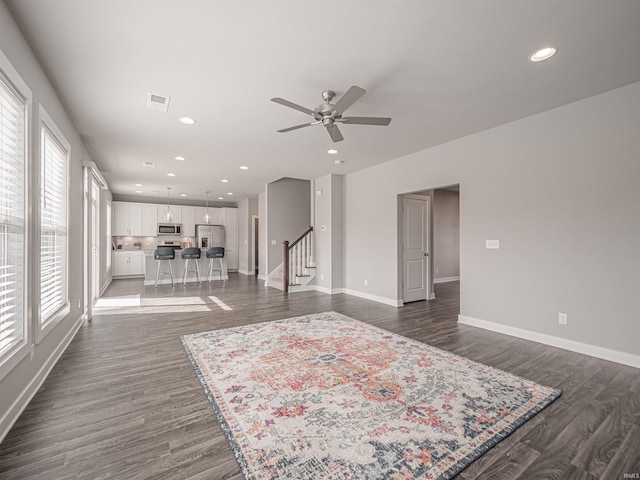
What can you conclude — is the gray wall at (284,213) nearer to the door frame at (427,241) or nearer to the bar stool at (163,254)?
the bar stool at (163,254)

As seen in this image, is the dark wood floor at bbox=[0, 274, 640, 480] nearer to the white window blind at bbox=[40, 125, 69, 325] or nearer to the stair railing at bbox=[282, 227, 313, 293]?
the white window blind at bbox=[40, 125, 69, 325]

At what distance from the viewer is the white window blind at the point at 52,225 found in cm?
273

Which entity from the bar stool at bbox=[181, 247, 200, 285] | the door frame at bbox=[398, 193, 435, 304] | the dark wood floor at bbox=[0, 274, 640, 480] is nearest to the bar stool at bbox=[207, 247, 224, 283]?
the bar stool at bbox=[181, 247, 200, 285]

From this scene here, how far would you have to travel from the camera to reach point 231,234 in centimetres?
1127

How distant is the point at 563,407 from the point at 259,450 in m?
2.21

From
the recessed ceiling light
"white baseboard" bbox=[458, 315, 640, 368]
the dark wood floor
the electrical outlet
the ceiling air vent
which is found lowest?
the dark wood floor

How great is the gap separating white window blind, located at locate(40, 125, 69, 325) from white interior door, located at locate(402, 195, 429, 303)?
5081 mm

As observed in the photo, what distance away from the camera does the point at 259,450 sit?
1769mm

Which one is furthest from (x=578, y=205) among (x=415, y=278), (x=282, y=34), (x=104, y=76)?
(x=104, y=76)

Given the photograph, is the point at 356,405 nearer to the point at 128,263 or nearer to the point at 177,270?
the point at 177,270

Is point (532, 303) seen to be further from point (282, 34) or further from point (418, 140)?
point (282, 34)

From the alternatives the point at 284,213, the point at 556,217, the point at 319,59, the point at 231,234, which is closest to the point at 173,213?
the point at 231,234

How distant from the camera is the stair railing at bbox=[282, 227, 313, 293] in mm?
7259

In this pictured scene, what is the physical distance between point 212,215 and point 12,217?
9.17 metres
